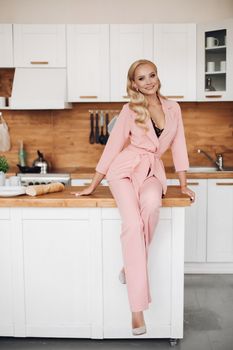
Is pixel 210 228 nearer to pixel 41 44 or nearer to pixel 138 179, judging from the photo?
pixel 138 179

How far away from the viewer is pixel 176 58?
15.1 ft

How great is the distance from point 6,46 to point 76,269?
8.83 feet

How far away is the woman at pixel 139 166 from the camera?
2568 mm

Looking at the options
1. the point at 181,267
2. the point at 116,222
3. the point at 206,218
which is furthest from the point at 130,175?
the point at 206,218

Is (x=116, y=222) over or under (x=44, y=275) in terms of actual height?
over

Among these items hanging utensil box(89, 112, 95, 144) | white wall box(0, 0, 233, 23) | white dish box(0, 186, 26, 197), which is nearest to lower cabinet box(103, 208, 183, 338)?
white dish box(0, 186, 26, 197)

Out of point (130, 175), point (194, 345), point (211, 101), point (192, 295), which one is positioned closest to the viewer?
point (130, 175)

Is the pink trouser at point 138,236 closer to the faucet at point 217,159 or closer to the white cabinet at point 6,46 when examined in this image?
the faucet at point 217,159

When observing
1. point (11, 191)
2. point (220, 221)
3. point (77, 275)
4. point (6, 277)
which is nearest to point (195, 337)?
point (77, 275)

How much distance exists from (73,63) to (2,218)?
228 cm

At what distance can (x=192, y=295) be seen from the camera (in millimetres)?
3887

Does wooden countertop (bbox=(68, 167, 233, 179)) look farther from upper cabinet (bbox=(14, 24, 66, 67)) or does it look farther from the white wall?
the white wall

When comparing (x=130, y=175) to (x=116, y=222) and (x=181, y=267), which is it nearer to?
(x=116, y=222)

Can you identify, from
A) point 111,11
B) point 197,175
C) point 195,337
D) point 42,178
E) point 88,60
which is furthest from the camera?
point 111,11
